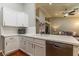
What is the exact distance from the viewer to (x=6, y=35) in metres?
1.11

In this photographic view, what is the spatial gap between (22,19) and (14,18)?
9 cm

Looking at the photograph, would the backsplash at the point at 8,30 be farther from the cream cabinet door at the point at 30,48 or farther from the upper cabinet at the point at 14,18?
the cream cabinet door at the point at 30,48

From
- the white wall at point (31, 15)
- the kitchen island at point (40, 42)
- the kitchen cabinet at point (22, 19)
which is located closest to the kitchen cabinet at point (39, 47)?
the kitchen island at point (40, 42)

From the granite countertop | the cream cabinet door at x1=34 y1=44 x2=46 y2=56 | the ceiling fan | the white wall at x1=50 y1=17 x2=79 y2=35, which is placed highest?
the ceiling fan

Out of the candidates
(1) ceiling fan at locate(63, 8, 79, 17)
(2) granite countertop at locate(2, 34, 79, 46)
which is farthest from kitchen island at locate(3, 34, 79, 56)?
(1) ceiling fan at locate(63, 8, 79, 17)

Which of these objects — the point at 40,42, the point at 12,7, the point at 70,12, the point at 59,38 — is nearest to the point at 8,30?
the point at 12,7

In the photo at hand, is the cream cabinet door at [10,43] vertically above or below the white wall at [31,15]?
below

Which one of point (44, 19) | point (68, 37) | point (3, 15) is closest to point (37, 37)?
point (44, 19)

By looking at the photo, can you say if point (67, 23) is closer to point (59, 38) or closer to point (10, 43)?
point (59, 38)

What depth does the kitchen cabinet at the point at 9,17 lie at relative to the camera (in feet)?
3.58

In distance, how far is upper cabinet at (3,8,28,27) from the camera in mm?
1097

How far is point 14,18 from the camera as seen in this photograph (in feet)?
3.71

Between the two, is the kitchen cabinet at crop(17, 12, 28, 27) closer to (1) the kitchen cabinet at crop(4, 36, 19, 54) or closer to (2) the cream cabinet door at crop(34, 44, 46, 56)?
(1) the kitchen cabinet at crop(4, 36, 19, 54)

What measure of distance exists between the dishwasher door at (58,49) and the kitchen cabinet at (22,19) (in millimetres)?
331
